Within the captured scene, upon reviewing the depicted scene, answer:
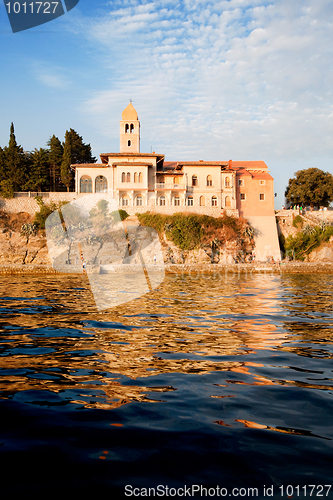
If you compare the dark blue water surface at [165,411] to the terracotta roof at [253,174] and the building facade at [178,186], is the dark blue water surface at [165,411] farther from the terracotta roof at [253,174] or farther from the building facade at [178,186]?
the terracotta roof at [253,174]

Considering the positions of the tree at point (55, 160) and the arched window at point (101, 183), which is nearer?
the arched window at point (101, 183)

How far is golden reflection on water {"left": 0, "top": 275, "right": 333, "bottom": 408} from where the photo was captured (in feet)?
15.0

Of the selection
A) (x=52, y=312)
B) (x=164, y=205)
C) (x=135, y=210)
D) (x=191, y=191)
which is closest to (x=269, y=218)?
(x=191, y=191)

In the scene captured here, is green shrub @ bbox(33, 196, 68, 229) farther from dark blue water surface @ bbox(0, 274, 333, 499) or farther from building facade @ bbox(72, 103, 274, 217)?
dark blue water surface @ bbox(0, 274, 333, 499)

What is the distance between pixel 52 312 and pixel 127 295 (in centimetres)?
511

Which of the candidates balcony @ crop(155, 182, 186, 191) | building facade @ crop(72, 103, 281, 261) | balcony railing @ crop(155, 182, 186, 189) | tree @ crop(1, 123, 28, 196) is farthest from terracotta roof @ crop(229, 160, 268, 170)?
tree @ crop(1, 123, 28, 196)

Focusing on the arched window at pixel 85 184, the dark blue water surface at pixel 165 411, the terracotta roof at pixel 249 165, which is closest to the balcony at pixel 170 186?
the arched window at pixel 85 184

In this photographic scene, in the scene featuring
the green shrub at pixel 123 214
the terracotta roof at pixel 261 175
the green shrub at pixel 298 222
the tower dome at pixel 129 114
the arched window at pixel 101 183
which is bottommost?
the green shrub at pixel 298 222

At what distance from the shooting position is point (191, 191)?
44375 millimetres

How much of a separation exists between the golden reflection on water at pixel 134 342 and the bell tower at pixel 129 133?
37.8 metres

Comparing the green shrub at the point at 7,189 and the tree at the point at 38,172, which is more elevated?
the tree at the point at 38,172

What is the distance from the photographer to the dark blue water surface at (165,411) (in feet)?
8.54

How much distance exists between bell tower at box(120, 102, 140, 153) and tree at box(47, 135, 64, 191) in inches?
393

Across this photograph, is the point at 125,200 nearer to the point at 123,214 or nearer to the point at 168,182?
the point at 123,214
